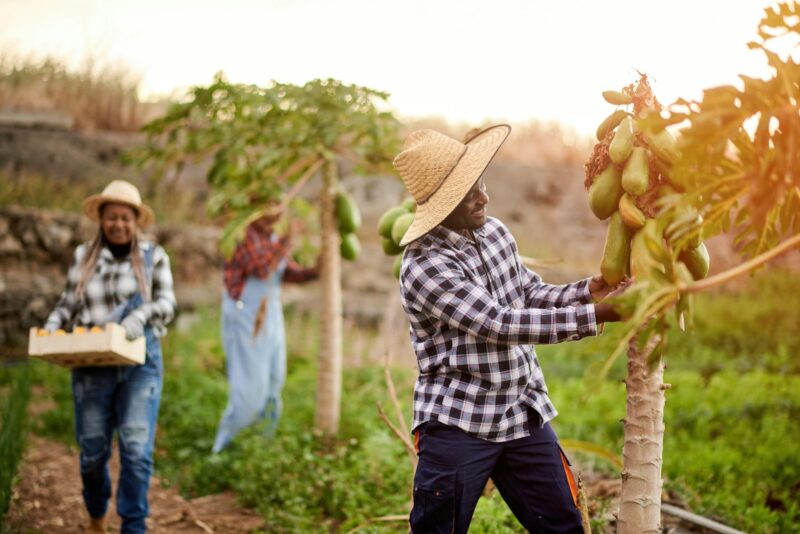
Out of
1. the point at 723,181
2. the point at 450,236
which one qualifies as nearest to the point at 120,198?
the point at 450,236

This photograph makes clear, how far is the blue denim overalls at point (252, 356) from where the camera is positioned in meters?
5.69

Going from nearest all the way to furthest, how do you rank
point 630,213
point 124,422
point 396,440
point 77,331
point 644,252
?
point 644,252 < point 630,213 < point 77,331 < point 124,422 < point 396,440

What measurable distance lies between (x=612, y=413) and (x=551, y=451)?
4.07 metres

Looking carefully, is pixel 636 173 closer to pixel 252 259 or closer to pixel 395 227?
pixel 395 227

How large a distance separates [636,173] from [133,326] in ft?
8.68

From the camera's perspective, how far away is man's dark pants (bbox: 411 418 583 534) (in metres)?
2.53

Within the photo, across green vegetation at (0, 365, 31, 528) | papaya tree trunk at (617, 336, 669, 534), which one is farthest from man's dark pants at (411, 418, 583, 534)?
green vegetation at (0, 365, 31, 528)

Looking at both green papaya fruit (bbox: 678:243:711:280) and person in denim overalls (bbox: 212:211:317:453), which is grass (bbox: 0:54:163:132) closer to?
person in denim overalls (bbox: 212:211:317:453)

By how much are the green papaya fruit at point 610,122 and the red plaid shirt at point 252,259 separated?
3.76 m

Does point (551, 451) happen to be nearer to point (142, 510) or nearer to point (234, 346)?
point (142, 510)

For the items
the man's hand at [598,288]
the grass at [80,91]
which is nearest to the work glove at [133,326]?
the man's hand at [598,288]

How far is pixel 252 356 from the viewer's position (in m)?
5.77

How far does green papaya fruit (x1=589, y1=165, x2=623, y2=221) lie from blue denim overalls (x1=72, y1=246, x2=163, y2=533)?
2654 millimetres

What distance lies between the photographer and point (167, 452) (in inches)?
238
